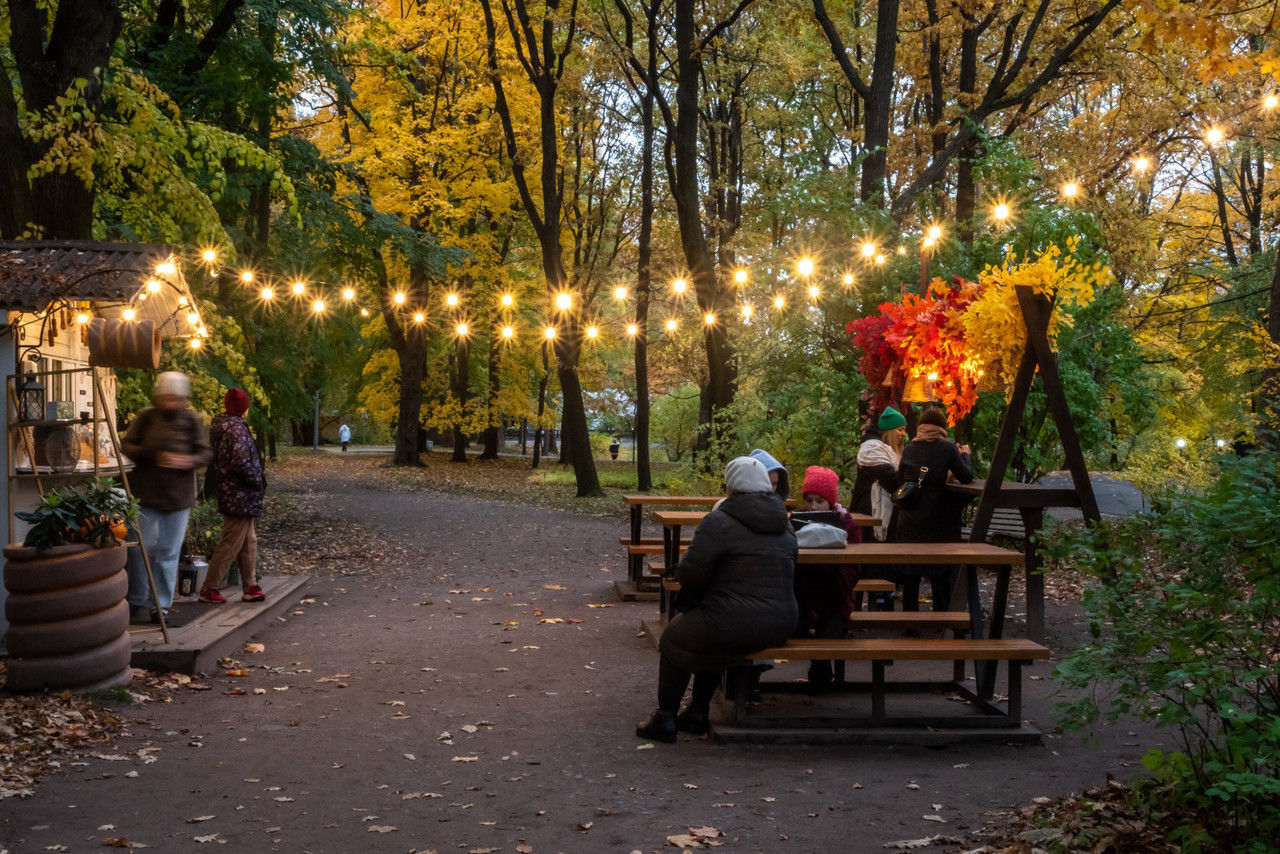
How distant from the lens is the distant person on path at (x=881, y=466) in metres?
10.1

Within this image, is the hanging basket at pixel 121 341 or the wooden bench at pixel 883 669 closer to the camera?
the wooden bench at pixel 883 669

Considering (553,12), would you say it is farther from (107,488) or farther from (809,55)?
(107,488)

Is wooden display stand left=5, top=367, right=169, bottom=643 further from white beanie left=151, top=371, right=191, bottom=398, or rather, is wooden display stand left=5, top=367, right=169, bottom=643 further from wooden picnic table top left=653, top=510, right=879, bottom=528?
wooden picnic table top left=653, top=510, right=879, bottom=528

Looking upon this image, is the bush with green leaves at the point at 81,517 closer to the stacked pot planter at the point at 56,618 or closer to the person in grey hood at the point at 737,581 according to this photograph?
the stacked pot planter at the point at 56,618

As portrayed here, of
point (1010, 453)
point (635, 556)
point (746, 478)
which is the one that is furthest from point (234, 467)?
point (1010, 453)

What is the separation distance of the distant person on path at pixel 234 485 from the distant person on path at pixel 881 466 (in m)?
5.57

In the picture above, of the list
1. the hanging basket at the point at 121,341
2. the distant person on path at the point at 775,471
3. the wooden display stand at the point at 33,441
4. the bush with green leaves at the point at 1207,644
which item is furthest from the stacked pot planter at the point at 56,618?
the bush with green leaves at the point at 1207,644

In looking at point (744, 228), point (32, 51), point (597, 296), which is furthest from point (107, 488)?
point (597, 296)

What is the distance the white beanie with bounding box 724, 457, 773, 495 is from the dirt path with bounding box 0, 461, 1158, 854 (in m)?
1.50

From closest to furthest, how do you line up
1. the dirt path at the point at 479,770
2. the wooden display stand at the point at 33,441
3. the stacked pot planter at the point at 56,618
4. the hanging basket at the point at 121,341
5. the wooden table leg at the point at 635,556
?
the dirt path at the point at 479,770 < the stacked pot planter at the point at 56,618 < the wooden display stand at the point at 33,441 < the hanging basket at the point at 121,341 < the wooden table leg at the point at 635,556

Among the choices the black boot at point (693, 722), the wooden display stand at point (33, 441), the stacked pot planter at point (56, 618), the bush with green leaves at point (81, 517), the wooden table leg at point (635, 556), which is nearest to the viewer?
the black boot at point (693, 722)

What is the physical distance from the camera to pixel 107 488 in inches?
303

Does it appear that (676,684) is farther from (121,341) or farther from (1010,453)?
(121,341)

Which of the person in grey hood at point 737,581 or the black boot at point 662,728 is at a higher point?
the person in grey hood at point 737,581
